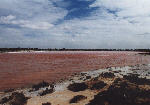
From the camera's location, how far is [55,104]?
37.5ft

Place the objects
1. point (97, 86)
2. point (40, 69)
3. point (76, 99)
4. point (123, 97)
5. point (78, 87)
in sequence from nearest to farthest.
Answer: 1. point (123, 97)
2. point (76, 99)
3. point (97, 86)
4. point (78, 87)
5. point (40, 69)

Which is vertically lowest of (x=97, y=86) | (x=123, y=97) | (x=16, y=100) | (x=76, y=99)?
(x=16, y=100)

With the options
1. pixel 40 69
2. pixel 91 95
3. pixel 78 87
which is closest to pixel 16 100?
pixel 78 87

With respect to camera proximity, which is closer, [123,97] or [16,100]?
[123,97]

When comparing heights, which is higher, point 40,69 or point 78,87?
point 78,87

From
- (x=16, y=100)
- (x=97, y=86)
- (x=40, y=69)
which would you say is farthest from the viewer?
(x=40, y=69)

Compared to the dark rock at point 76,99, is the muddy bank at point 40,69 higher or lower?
lower

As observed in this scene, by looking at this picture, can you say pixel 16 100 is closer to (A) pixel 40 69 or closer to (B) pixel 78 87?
(B) pixel 78 87

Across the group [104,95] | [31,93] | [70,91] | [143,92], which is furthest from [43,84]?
[143,92]

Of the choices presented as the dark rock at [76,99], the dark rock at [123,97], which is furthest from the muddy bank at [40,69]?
the dark rock at [123,97]

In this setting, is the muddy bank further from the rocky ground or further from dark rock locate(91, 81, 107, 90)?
dark rock locate(91, 81, 107, 90)

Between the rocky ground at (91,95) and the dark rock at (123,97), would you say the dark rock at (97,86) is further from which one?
the dark rock at (123,97)

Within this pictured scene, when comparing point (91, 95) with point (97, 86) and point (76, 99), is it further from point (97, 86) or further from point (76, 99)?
point (97, 86)

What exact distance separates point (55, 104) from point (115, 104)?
3708 mm
